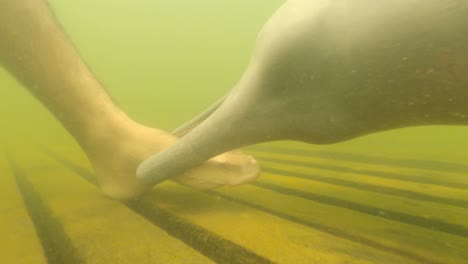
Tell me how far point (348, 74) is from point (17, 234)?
3.49 ft

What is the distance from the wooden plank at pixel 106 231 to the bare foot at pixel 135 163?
9cm

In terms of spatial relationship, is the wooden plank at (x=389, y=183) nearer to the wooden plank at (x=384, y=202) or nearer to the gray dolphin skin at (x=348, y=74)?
the wooden plank at (x=384, y=202)

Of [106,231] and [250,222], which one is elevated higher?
[106,231]

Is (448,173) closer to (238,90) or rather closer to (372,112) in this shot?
(372,112)

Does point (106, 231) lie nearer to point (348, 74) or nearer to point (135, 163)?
point (135, 163)

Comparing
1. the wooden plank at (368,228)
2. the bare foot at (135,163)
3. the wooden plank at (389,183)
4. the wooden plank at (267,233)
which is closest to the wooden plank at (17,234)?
the bare foot at (135,163)

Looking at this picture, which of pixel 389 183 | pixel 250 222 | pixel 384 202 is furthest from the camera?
pixel 389 183

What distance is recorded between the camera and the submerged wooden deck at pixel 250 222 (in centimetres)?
94

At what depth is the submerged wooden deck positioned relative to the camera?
94 cm

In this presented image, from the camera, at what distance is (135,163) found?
142 cm

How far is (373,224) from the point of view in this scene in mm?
1158

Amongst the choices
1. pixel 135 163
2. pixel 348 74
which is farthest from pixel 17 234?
pixel 348 74

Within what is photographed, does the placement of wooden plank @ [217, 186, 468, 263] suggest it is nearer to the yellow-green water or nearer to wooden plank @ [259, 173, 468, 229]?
the yellow-green water

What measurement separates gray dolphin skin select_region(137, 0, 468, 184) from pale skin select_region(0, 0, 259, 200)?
24cm
